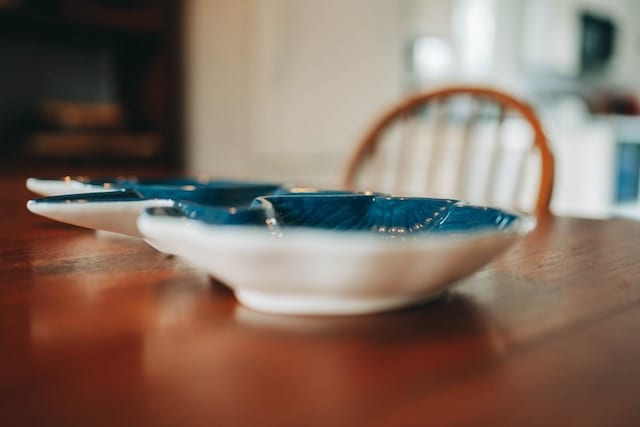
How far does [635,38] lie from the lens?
453 centimetres

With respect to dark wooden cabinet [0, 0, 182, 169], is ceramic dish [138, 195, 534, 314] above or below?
below

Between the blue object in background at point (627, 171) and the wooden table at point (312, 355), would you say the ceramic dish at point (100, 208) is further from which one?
the blue object in background at point (627, 171)

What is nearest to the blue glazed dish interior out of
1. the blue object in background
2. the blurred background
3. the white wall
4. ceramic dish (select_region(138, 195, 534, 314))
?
ceramic dish (select_region(138, 195, 534, 314))

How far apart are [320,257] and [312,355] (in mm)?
34

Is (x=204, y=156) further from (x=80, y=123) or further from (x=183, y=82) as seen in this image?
(x=80, y=123)

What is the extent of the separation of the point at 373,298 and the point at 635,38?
5.19 m

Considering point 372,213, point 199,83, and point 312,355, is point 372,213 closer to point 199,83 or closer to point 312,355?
point 312,355

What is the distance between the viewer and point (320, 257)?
0.66 ft

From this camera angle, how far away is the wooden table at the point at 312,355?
16 cm

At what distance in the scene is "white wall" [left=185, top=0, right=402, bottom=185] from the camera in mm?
1910

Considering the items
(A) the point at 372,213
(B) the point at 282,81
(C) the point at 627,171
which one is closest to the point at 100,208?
(A) the point at 372,213

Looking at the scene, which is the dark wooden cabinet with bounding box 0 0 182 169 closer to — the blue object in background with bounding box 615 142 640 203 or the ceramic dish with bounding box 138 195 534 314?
the ceramic dish with bounding box 138 195 534 314

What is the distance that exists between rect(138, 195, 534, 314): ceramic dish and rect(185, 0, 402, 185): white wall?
169 centimetres

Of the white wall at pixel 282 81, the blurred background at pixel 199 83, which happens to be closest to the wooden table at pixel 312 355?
the blurred background at pixel 199 83
